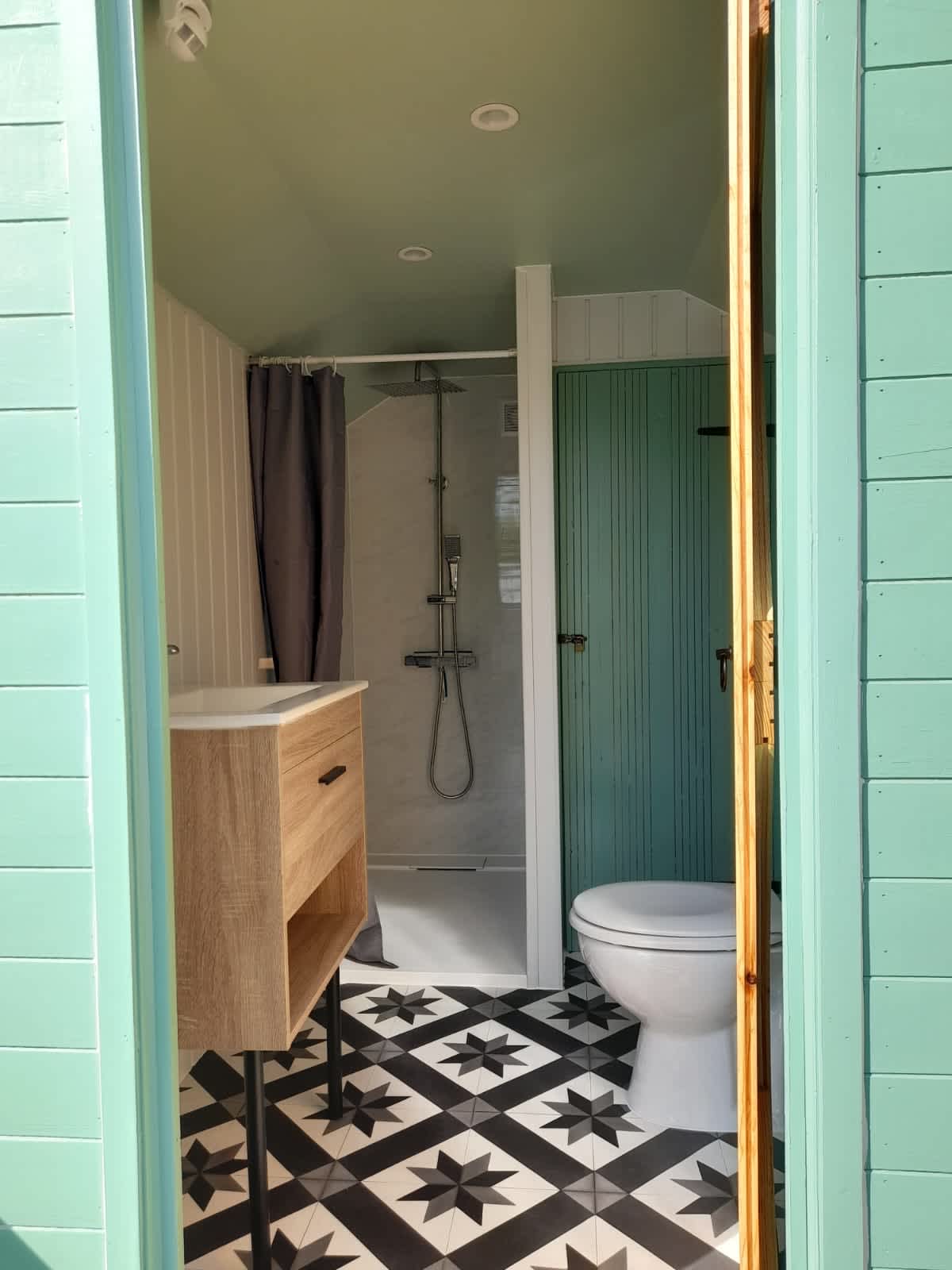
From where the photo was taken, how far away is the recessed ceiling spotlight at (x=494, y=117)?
1896mm

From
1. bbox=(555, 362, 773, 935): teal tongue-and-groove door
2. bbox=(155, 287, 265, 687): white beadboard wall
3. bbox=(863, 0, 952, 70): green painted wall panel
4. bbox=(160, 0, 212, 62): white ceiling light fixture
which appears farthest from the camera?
bbox=(555, 362, 773, 935): teal tongue-and-groove door

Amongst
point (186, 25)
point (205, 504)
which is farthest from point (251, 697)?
point (186, 25)

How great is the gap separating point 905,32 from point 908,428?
0.43 meters

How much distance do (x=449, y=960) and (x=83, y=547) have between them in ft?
7.55

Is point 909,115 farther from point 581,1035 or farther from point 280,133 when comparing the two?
point 581,1035

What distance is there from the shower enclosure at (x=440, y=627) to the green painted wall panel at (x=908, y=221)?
306 cm

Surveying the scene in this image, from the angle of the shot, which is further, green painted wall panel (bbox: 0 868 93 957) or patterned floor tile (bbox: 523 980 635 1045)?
patterned floor tile (bbox: 523 980 635 1045)

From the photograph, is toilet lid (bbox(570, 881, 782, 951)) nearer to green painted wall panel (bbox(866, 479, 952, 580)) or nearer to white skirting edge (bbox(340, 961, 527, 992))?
white skirting edge (bbox(340, 961, 527, 992))

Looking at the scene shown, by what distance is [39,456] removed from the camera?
114cm

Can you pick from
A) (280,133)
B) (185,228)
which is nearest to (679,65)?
(280,133)

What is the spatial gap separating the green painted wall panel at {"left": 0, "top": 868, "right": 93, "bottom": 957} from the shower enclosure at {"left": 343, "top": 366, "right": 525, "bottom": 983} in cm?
298

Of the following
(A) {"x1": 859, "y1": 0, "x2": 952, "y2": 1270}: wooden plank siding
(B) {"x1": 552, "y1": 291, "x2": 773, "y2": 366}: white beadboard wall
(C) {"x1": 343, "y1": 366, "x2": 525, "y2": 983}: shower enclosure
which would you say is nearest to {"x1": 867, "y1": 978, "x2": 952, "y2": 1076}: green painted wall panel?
(A) {"x1": 859, "y1": 0, "x2": 952, "y2": 1270}: wooden plank siding

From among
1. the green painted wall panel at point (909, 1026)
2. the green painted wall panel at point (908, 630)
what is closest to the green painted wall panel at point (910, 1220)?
the green painted wall panel at point (909, 1026)

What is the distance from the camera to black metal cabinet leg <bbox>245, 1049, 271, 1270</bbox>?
1.58 m
